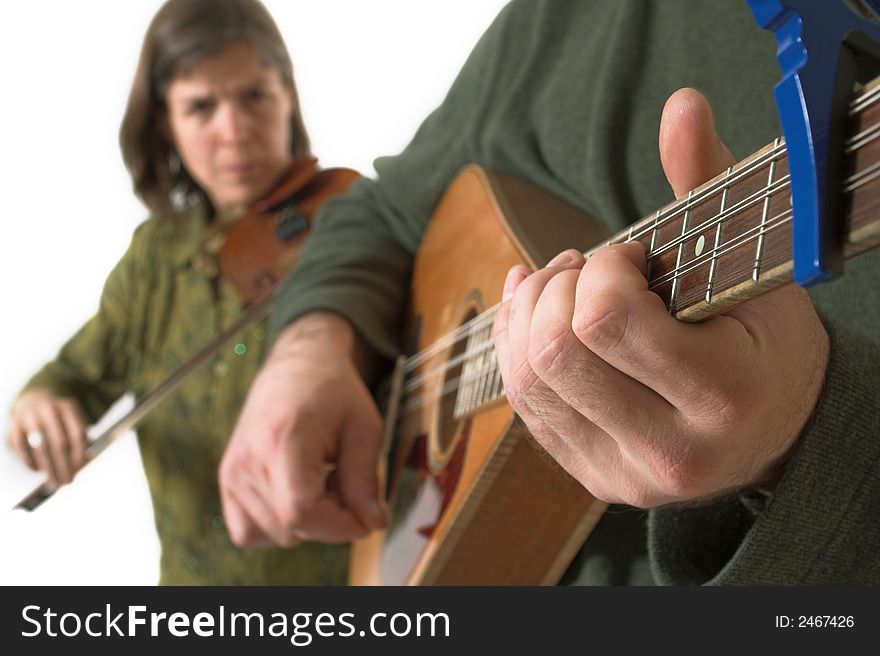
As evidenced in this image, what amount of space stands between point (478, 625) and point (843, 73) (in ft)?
1.41

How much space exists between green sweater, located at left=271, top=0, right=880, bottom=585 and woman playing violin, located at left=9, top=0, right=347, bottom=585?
354mm

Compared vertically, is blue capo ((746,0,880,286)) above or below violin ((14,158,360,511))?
above

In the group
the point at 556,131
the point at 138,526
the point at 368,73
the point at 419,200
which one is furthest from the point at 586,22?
the point at 138,526

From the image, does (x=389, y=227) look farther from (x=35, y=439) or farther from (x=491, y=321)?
(x=35, y=439)

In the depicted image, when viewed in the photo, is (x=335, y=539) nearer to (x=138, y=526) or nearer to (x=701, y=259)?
(x=701, y=259)

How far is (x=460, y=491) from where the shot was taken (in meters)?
0.66

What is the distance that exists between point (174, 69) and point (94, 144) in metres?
0.51

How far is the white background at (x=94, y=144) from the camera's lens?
5.27 feet

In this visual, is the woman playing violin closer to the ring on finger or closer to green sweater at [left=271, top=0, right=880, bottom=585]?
the ring on finger

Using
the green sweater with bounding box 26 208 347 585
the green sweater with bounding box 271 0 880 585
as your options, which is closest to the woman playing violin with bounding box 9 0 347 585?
the green sweater with bounding box 26 208 347 585

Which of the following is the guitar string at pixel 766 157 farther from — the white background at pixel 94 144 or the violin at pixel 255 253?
the white background at pixel 94 144

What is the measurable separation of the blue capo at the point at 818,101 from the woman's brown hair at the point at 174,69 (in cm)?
121

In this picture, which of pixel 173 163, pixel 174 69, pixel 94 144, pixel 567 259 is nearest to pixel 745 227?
pixel 567 259

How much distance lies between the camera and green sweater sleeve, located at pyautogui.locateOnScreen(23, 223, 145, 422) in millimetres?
1440
